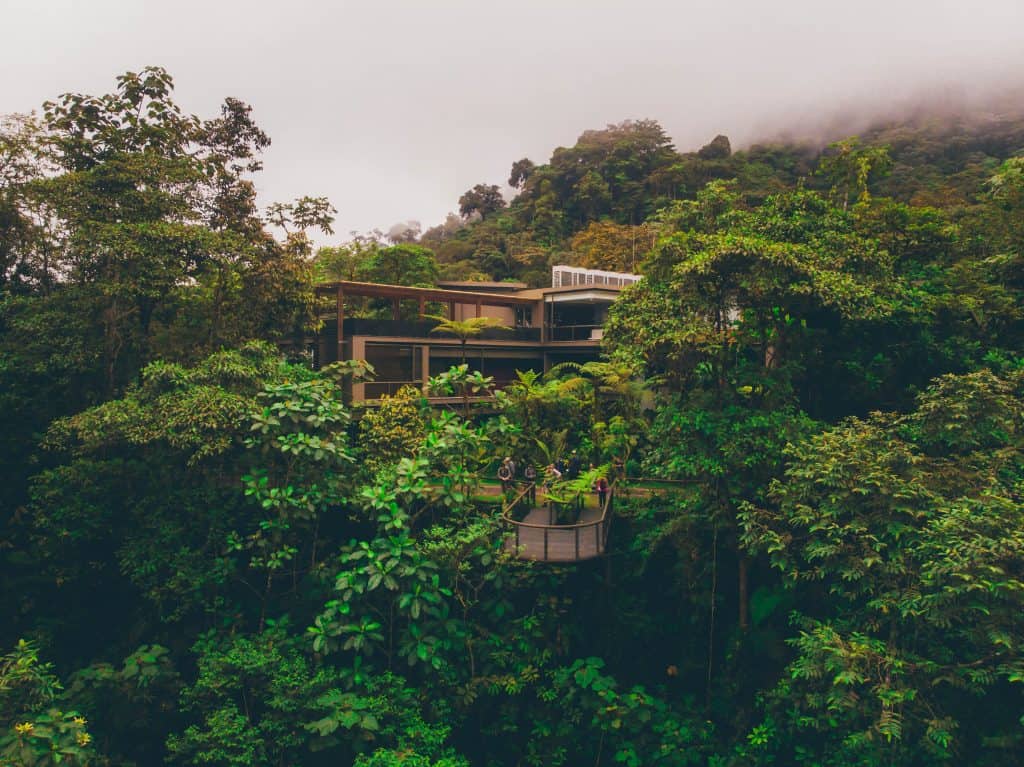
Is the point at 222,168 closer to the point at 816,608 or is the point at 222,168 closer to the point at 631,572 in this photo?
the point at 631,572

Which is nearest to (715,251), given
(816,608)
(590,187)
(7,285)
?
(816,608)

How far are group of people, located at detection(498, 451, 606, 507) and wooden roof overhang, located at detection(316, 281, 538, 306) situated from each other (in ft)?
28.4

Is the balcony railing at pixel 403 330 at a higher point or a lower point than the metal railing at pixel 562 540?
higher

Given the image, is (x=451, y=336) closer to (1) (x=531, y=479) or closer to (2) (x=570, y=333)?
(2) (x=570, y=333)

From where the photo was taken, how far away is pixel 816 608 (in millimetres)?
11023

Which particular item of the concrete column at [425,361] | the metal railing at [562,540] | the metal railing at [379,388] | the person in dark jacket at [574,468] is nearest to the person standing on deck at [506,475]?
the metal railing at [562,540]

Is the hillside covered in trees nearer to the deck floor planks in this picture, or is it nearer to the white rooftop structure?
the deck floor planks

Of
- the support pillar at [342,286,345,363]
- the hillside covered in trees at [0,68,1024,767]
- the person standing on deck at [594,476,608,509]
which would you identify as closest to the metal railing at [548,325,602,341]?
the hillside covered in trees at [0,68,1024,767]

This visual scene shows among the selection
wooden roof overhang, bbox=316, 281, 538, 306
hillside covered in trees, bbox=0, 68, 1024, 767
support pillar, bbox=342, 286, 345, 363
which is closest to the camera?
hillside covered in trees, bbox=0, 68, 1024, 767

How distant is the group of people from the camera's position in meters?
14.4

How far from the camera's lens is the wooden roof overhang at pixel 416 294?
20.5 m

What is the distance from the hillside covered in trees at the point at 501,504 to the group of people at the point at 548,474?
0.39m

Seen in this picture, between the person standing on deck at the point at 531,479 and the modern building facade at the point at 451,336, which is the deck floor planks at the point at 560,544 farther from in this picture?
the modern building facade at the point at 451,336

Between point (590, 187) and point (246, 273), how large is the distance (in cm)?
4638
